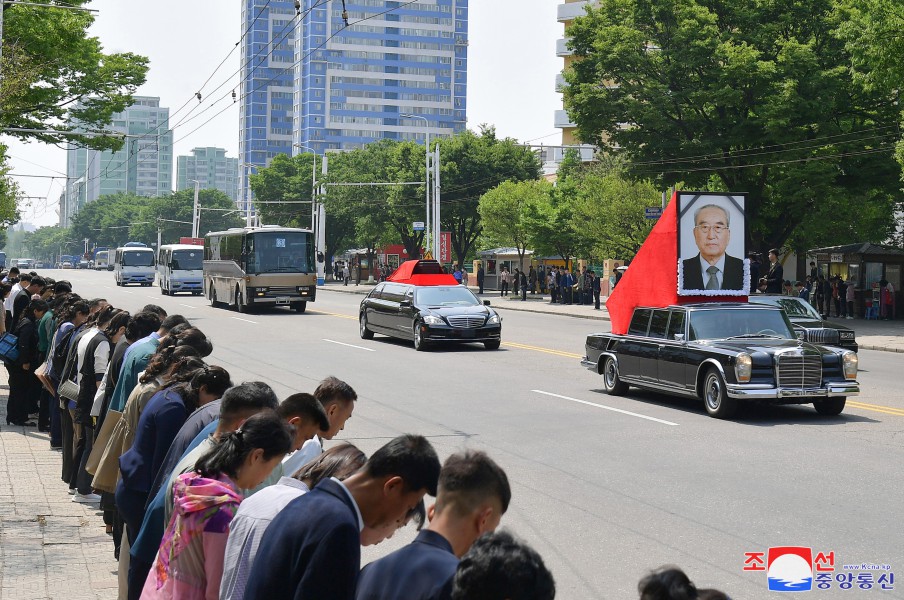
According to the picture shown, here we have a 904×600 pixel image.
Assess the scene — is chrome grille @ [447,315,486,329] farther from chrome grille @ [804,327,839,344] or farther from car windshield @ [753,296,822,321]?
chrome grille @ [804,327,839,344]

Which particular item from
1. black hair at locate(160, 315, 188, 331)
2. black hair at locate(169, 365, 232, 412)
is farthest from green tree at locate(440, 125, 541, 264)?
black hair at locate(169, 365, 232, 412)

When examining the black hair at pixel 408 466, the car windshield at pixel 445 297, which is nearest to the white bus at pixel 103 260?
the car windshield at pixel 445 297

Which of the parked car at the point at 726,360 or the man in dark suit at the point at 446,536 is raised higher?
the man in dark suit at the point at 446,536

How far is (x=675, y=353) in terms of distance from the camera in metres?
15.3

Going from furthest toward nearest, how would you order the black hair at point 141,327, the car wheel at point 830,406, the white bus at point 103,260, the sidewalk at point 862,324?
the white bus at point 103,260 → the sidewalk at point 862,324 → the car wheel at point 830,406 → the black hair at point 141,327

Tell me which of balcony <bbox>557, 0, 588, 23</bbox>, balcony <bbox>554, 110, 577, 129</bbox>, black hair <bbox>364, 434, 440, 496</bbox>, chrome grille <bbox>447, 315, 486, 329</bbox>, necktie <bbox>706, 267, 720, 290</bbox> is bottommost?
chrome grille <bbox>447, 315, 486, 329</bbox>

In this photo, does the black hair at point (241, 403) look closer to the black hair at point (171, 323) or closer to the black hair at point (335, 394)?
the black hair at point (335, 394)

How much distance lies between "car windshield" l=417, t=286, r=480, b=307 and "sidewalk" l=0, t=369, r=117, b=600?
47.2 feet

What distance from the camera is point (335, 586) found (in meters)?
3.36

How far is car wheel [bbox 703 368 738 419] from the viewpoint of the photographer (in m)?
14.1

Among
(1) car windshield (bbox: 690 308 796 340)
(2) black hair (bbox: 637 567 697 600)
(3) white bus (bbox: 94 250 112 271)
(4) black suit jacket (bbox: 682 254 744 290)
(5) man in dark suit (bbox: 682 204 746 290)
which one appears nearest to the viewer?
(2) black hair (bbox: 637 567 697 600)

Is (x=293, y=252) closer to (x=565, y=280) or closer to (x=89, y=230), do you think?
(x=565, y=280)

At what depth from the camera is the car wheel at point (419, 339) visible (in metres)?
24.9

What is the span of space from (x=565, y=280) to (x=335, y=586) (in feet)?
162
